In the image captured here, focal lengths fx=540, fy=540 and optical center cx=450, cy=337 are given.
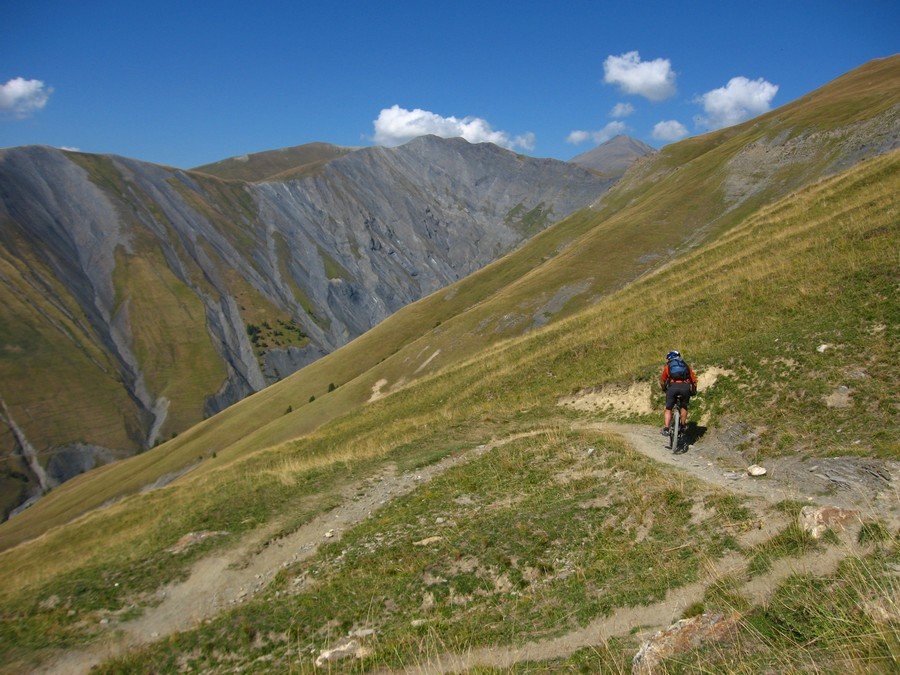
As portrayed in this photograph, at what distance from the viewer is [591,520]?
12.1 m

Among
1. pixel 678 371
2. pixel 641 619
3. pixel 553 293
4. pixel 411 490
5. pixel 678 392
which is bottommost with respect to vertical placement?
pixel 411 490

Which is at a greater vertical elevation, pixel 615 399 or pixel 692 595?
pixel 692 595

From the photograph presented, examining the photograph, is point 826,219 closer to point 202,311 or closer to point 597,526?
point 597,526

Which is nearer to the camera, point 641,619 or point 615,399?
point 641,619

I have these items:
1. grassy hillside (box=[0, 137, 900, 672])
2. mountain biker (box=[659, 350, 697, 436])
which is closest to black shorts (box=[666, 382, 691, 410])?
mountain biker (box=[659, 350, 697, 436])

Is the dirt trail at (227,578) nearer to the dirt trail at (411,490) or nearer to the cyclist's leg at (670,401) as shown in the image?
the dirt trail at (411,490)

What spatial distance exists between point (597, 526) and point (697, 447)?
5.63 meters

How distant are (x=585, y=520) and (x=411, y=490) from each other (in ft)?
24.6

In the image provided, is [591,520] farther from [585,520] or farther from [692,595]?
[692,595]

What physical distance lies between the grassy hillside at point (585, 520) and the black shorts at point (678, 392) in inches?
62.3

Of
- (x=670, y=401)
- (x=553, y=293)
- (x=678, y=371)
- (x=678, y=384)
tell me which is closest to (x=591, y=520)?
(x=670, y=401)

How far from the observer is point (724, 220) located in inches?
2729

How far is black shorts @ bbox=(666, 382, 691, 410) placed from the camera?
50.8 ft

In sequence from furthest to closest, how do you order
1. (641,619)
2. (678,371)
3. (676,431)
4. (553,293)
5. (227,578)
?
(553,293), (678,371), (676,431), (227,578), (641,619)
